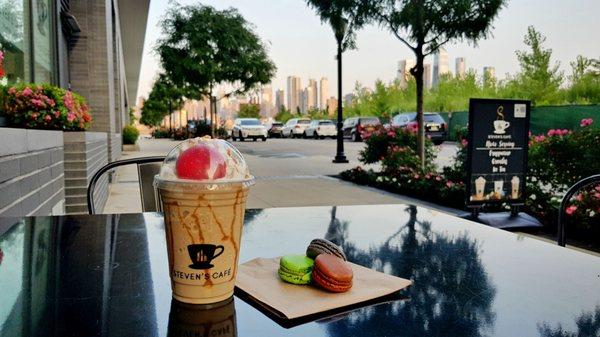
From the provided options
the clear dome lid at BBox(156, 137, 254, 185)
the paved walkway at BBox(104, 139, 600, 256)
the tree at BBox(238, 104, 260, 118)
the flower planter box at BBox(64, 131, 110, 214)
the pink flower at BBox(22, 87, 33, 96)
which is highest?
the tree at BBox(238, 104, 260, 118)

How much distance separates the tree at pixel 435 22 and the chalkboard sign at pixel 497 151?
390cm

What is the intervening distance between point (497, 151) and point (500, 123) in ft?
1.04

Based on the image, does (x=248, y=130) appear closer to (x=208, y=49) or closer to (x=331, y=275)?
(x=208, y=49)

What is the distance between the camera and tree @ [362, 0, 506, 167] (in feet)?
30.5

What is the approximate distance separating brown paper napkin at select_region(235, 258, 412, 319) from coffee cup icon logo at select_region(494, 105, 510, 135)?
16.4 ft

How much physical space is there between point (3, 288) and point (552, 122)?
87.3 feet

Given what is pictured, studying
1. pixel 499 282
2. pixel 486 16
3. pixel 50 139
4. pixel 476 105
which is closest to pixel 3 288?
pixel 499 282

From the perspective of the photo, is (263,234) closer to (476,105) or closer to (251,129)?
(476,105)

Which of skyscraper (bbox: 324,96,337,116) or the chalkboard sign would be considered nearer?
the chalkboard sign

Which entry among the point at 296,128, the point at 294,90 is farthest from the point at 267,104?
the point at 296,128

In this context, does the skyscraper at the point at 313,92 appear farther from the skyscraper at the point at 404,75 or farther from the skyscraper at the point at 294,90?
the skyscraper at the point at 404,75

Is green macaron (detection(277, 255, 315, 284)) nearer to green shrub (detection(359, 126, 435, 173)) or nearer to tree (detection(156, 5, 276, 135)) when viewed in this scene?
green shrub (detection(359, 126, 435, 173))

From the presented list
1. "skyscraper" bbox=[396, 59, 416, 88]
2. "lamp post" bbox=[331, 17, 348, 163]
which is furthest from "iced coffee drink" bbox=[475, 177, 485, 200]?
"skyscraper" bbox=[396, 59, 416, 88]

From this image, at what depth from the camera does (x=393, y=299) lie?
1.05m
